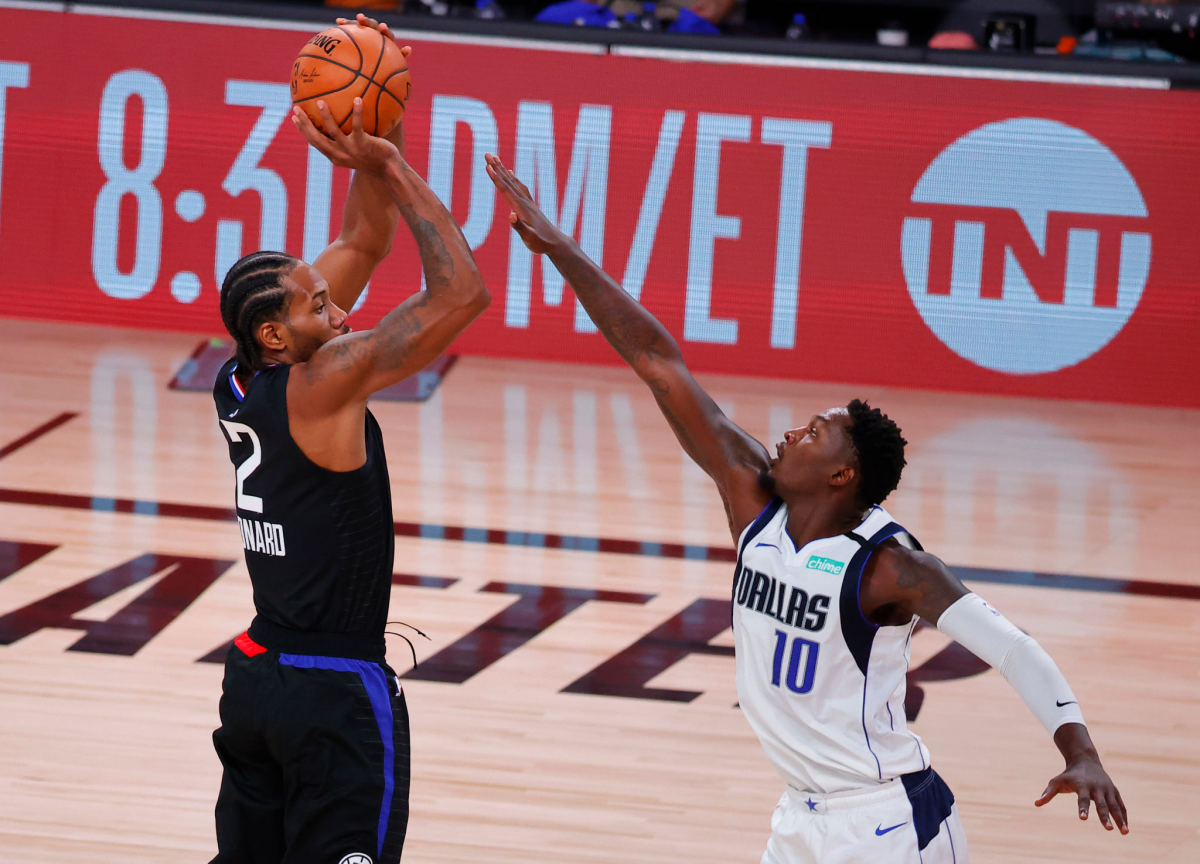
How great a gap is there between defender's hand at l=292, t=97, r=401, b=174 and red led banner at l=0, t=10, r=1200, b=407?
23.8 ft

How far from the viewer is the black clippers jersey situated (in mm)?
3568

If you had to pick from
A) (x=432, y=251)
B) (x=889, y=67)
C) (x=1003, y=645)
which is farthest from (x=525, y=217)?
(x=889, y=67)

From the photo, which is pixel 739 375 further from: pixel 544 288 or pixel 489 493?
pixel 489 493

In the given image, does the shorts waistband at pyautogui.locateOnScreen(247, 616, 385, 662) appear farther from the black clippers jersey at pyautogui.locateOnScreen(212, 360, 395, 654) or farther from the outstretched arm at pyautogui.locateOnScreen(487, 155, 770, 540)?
the outstretched arm at pyautogui.locateOnScreen(487, 155, 770, 540)

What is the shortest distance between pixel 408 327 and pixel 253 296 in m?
0.40

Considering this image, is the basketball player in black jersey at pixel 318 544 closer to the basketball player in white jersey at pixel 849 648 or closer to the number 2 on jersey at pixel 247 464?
the number 2 on jersey at pixel 247 464

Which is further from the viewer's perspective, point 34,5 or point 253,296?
point 34,5

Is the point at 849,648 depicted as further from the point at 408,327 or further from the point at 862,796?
the point at 408,327

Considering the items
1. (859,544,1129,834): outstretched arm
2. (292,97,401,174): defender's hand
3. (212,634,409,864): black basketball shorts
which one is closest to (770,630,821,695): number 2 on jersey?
(859,544,1129,834): outstretched arm

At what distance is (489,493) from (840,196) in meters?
3.75

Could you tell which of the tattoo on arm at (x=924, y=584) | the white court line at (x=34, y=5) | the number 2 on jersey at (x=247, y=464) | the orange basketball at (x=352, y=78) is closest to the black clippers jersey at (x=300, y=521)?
the number 2 on jersey at (x=247, y=464)

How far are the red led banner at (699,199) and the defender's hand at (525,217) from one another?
6.97m

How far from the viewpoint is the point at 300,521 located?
359cm

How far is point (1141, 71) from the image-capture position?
10758 mm
